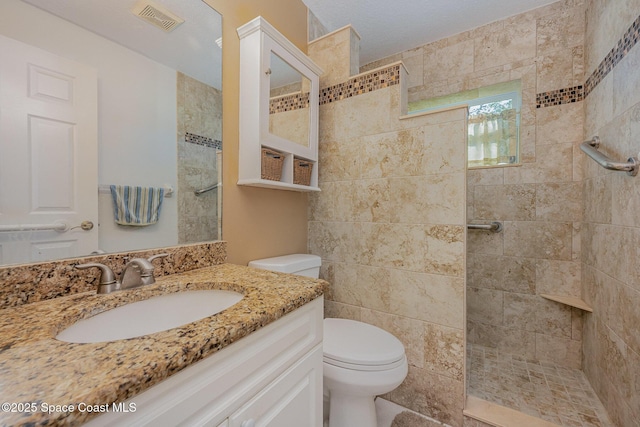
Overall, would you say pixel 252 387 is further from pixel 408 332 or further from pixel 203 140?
pixel 408 332

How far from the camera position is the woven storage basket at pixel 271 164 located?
130 cm

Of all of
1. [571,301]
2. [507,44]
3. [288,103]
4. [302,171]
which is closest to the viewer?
Answer: [288,103]

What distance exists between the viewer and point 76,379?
1.23 feet

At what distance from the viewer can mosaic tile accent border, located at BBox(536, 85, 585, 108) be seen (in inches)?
68.1

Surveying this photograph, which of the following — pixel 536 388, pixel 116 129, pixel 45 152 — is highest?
pixel 116 129

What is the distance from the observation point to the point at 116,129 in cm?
89

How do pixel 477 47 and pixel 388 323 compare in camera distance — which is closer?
pixel 388 323

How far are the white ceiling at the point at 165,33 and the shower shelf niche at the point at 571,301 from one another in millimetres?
2426

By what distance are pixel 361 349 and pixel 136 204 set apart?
1.10m

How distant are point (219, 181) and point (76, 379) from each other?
3.07 feet

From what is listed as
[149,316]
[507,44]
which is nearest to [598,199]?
[507,44]

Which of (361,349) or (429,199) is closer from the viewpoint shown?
(361,349)

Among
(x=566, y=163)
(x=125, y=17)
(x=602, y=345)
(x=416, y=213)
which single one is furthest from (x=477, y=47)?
(x=125, y=17)

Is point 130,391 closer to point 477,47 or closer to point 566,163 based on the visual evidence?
point 566,163
